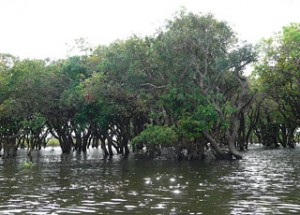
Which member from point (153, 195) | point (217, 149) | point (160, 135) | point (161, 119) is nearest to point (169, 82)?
point (160, 135)

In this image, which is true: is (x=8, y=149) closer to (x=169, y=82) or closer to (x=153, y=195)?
(x=169, y=82)

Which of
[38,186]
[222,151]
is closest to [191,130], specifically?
[222,151]

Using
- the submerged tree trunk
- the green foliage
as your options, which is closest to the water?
the green foliage

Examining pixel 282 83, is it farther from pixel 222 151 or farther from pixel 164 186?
pixel 164 186

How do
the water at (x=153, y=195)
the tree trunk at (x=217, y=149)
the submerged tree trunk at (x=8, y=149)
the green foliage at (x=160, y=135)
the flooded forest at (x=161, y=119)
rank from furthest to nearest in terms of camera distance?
the submerged tree trunk at (x=8, y=149) < the tree trunk at (x=217, y=149) < the green foliage at (x=160, y=135) < the flooded forest at (x=161, y=119) < the water at (x=153, y=195)

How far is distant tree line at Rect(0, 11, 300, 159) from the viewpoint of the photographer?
42.0m

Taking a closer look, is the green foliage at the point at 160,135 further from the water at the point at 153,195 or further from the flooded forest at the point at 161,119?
the water at the point at 153,195

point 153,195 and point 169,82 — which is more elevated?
point 169,82

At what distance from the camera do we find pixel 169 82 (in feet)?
143

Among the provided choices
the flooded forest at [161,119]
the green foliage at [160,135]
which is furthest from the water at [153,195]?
the green foliage at [160,135]

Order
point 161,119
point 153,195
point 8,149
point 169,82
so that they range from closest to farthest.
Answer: point 153,195, point 169,82, point 161,119, point 8,149

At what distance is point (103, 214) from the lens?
14.6m

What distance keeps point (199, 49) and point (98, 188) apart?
2491cm

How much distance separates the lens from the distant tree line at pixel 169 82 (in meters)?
42.0
